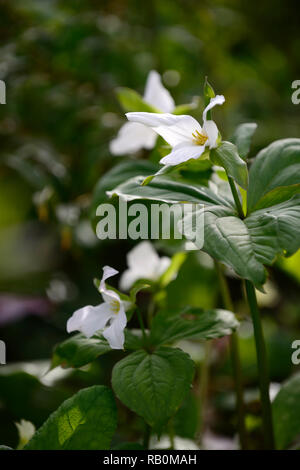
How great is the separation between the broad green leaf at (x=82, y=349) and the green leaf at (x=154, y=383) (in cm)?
3

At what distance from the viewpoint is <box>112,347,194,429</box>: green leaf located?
52 centimetres

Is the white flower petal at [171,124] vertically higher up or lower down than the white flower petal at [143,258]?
higher up

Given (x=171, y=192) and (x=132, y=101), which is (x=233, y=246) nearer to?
(x=171, y=192)

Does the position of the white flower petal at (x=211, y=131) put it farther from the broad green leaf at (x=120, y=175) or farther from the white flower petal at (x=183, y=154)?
the broad green leaf at (x=120, y=175)

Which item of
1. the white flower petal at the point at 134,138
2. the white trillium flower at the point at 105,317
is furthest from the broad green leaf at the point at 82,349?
the white flower petal at the point at 134,138

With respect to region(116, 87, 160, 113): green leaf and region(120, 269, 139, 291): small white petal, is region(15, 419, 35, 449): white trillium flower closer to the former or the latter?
region(120, 269, 139, 291): small white petal

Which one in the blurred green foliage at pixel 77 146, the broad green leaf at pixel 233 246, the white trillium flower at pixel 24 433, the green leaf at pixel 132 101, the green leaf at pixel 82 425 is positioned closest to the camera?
the broad green leaf at pixel 233 246

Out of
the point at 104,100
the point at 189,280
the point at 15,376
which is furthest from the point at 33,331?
the point at 104,100

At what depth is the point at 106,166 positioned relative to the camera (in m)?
1.31

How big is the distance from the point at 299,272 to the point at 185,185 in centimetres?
39

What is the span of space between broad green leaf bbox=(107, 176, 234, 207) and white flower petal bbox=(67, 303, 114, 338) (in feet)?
0.49

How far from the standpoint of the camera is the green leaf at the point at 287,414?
699 millimetres

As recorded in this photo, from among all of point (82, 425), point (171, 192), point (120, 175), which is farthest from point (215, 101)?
point (82, 425)

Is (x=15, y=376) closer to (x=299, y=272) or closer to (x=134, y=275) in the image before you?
(x=134, y=275)
